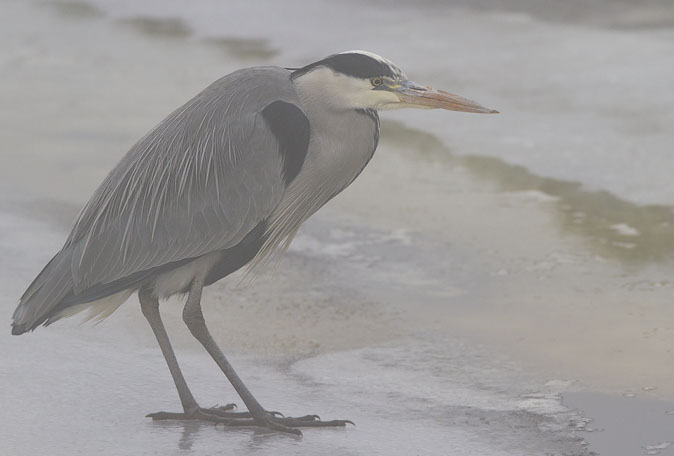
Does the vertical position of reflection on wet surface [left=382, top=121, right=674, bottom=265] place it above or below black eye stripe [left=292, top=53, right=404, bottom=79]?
below

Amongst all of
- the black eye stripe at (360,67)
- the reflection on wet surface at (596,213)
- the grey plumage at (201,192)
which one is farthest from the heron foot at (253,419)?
the reflection on wet surface at (596,213)

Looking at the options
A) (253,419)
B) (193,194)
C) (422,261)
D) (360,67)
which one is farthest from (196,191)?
(422,261)

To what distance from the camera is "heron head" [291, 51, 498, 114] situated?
4504 mm

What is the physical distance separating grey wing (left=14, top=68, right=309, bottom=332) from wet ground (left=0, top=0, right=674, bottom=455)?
0.55 m

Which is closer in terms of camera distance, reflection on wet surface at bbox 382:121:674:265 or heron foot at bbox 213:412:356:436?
heron foot at bbox 213:412:356:436

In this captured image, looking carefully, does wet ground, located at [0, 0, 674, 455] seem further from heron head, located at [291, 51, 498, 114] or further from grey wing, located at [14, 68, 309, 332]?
heron head, located at [291, 51, 498, 114]

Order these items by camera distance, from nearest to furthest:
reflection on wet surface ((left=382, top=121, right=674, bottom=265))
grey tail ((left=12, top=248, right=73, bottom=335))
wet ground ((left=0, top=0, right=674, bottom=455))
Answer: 1. grey tail ((left=12, top=248, right=73, bottom=335))
2. wet ground ((left=0, top=0, right=674, bottom=455))
3. reflection on wet surface ((left=382, top=121, right=674, bottom=265))

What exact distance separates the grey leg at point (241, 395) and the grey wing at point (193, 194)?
0.63 ft

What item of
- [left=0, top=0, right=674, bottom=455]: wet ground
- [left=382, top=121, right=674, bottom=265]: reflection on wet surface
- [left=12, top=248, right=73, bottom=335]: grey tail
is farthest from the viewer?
[left=382, top=121, right=674, bottom=265]: reflection on wet surface

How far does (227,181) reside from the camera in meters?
4.57

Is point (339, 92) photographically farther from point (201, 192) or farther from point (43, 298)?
point (43, 298)

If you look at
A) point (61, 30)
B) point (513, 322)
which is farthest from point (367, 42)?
point (513, 322)

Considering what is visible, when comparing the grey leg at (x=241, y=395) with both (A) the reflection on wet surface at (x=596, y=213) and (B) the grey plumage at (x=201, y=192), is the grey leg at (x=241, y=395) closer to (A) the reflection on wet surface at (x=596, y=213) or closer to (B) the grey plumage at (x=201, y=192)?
(B) the grey plumage at (x=201, y=192)

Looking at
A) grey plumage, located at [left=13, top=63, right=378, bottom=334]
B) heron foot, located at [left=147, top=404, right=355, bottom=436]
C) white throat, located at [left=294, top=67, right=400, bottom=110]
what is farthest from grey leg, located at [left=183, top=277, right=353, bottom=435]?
white throat, located at [left=294, top=67, right=400, bottom=110]
